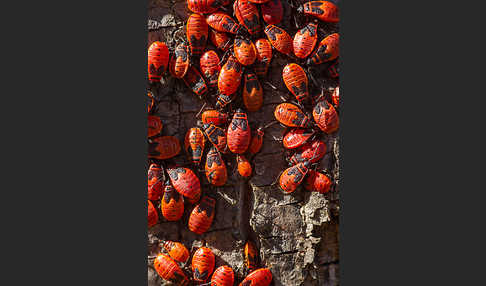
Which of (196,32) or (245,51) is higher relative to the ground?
(196,32)

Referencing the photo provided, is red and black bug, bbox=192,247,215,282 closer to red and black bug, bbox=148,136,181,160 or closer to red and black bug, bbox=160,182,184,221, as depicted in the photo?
red and black bug, bbox=160,182,184,221

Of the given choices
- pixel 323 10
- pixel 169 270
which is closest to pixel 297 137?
pixel 323 10

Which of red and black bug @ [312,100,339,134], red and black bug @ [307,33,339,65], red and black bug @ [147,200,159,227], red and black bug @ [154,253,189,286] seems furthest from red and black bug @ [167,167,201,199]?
red and black bug @ [307,33,339,65]

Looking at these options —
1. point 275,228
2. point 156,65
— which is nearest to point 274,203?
point 275,228

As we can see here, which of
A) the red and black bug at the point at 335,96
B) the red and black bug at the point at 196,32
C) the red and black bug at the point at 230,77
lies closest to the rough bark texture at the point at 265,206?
the red and black bug at the point at 335,96

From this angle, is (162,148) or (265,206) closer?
(162,148)

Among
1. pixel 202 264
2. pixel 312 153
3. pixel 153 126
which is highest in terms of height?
pixel 153 126

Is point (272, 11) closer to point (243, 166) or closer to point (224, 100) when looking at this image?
point (224, 100)
